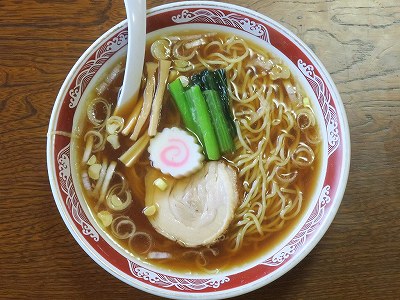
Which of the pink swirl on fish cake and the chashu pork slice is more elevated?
the pink swirl on fish cake

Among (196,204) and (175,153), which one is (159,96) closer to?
(175,153)

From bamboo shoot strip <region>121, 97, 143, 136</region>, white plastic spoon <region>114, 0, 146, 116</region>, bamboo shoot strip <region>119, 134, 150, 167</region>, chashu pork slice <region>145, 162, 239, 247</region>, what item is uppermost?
white plastic spoon <region>114, 0, 146, 116</region>

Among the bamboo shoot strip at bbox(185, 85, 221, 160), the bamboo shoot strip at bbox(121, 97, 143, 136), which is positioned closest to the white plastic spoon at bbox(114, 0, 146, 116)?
the bamboo shoot strip at bbox(121, 97, 143, 136)

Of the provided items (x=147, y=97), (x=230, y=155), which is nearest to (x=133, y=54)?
(x=147, y=97)

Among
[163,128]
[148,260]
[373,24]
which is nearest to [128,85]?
[163,128]

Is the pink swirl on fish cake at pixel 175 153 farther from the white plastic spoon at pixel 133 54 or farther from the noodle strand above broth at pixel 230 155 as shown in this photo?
the white plastic spoon at pixel 133 54

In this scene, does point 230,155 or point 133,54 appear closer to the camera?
point 133,54

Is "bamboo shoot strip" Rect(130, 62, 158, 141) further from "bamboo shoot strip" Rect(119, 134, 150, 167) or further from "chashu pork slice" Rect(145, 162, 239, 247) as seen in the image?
"chashu pork slice" Rect(145, 162, 239, 247)
